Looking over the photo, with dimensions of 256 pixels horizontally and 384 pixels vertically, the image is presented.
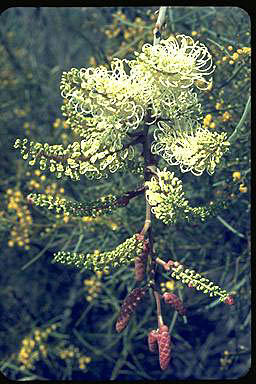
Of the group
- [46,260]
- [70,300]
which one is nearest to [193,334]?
[70,300]

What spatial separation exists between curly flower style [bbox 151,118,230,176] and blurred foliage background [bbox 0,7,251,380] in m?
0.61

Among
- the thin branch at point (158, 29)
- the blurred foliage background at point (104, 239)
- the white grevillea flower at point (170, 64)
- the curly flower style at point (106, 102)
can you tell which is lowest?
the blurred foliage background at point (104, 239)

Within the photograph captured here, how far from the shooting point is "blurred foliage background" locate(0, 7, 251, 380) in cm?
223

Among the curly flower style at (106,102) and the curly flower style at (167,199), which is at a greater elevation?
the curly flower style at (106,102)

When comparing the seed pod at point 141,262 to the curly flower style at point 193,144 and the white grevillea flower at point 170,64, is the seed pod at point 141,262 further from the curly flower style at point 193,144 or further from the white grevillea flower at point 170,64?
the white grevillea flower at point 170,64

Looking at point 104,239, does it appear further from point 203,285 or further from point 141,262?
point 203,285

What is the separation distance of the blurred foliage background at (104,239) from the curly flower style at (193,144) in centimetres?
61

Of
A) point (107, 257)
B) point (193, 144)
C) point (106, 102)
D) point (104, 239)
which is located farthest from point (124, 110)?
point (104, 239)

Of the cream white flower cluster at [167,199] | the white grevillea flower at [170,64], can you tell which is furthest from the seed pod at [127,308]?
the white grevillea flower at [170,64]

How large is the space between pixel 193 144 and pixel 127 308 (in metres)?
0.40

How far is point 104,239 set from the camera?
236cm

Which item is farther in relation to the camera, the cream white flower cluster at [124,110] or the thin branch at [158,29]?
the thin branch at [158,29]

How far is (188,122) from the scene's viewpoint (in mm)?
1398

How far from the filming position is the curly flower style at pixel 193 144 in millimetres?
1318
